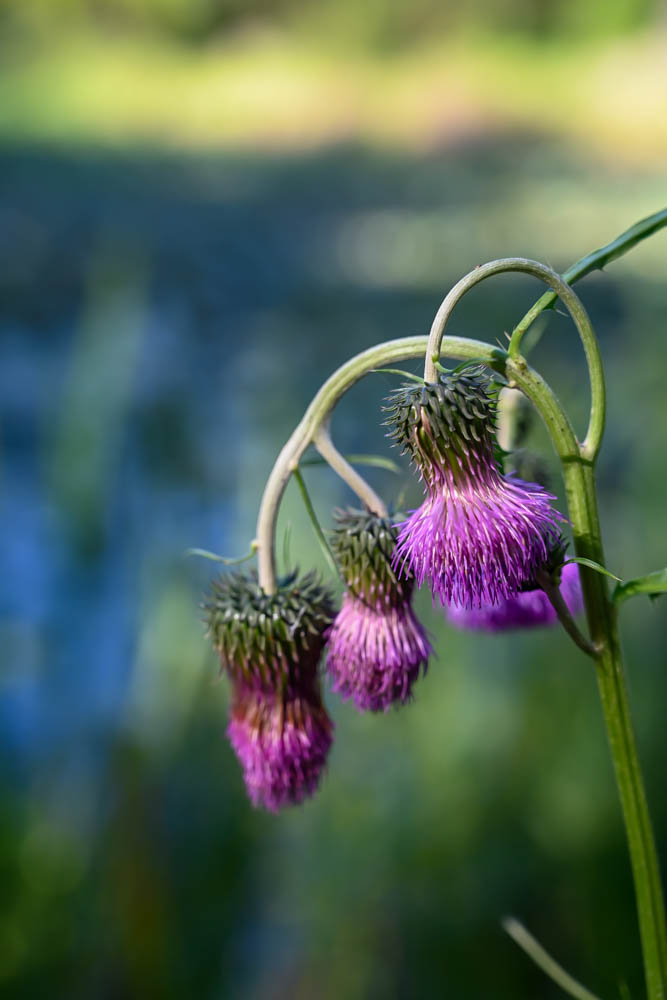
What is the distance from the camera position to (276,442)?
4371 mm

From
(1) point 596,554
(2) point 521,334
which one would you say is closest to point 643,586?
(1) point 596,554

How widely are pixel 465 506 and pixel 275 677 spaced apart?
0.39 metres

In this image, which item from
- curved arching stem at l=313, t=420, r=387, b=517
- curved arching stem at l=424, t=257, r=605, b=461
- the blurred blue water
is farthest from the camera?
the blurred blue water

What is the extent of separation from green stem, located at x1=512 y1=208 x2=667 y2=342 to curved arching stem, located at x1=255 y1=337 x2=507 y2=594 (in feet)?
0.15

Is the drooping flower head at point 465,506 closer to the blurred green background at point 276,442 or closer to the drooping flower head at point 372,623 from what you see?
the drooping flower head at point 372,623

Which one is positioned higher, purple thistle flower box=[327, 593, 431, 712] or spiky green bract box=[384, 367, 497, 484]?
spiky green bract box=[384, 367, 497, 484]

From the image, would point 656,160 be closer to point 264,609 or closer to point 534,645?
point 534,645

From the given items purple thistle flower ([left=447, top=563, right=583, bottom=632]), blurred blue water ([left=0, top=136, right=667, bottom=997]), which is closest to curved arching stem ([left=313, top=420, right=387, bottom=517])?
purple thistle flower ([left=447, top=563, right=583, bottom=632])

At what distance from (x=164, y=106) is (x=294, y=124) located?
1.27m

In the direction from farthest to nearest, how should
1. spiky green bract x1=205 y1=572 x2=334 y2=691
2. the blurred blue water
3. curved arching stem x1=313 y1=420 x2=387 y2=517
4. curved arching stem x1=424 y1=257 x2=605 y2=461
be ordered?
the blurred blue water < spiky green bract x1=205 y1=572 x2=334 y2=691 < curved arching stem x1=313 y1=420 x2=387 y2=517 < curved arching stem x1=424 y1=257 x2=605 y2=461

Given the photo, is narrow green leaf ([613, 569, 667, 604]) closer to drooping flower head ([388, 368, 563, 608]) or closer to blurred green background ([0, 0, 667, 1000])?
drooping flower head ([388, 368, 563, 608])

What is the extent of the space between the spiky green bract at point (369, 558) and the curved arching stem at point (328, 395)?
0.09m

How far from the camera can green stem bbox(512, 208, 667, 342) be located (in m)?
0.94

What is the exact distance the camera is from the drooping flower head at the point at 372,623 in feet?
3.81
